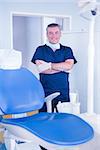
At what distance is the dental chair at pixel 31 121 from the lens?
4.17ft

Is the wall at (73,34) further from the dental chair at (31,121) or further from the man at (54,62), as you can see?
the dental chair at (31,121)

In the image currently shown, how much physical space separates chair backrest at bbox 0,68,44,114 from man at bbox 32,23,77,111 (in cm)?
47

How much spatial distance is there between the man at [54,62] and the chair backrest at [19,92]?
0.47 m

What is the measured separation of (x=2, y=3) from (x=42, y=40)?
103 centimetres

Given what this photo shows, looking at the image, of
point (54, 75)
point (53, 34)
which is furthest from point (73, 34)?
point (54, 75)

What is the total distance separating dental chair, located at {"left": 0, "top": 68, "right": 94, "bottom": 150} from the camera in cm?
127

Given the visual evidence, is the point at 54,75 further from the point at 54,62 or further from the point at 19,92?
the point at 19,92

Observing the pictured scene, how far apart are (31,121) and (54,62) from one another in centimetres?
84

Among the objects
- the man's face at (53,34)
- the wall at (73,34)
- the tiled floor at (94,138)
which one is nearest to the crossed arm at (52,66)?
the man's face at (53,34)

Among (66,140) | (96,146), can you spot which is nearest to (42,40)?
(96,146)

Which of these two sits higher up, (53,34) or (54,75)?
(53,34)

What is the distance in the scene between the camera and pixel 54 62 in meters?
2.17

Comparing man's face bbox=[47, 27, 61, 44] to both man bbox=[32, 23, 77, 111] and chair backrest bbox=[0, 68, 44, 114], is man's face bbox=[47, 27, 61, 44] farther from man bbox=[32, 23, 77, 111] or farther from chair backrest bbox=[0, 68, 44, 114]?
chair backrest bbox=[0, 68, 44, 114]

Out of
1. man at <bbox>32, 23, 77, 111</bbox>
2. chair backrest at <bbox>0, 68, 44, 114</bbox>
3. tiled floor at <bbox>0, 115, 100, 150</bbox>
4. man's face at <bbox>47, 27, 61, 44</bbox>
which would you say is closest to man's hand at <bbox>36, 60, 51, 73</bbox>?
man at <bbox>32, 23, 77, 111</bbox>
